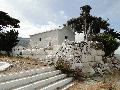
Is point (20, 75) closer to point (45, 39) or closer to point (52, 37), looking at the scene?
point (52, 37)

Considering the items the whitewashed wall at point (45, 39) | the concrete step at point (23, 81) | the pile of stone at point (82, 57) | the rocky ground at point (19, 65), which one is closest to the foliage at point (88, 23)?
the whitewashed wall at point (45, 39)

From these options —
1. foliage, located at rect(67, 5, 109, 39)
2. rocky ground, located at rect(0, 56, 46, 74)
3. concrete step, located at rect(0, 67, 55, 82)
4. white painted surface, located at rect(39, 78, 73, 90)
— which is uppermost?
foliage, located at rect(67, 5, 109, 39)

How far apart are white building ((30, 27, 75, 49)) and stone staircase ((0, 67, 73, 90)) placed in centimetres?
2592

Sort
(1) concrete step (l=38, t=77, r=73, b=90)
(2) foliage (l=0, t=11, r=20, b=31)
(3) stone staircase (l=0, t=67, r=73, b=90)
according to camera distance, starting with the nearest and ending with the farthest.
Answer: (3) stone staircase (l=0, t=67, r=73, b=90)
(1) concrete step (l=38, t=77, r=73, b=90)
(2) foliage (l=0, t=11, r=20, b=31)

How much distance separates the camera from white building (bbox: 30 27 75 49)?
43.3 metres

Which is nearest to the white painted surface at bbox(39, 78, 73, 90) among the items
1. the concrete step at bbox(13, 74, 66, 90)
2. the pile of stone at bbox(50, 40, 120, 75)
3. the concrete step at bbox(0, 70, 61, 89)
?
the concrete step at bbox(13, 74, 66, 90)

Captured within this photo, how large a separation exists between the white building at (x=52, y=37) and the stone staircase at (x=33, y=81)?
25.9m

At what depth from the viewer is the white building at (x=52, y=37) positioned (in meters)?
43.3

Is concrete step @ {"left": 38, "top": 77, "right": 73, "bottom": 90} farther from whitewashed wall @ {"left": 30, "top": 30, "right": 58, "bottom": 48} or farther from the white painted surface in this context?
whitewashed wall @ {"left": 30, "top": 30, "right": 58, "bottom": 48}

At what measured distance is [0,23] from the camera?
3666 centimetres

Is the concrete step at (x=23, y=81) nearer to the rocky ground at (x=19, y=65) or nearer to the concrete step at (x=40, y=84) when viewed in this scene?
the concrete step at (x=40, y=84)

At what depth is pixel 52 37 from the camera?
4372 centimetres

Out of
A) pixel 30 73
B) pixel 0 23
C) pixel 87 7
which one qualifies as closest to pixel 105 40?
pixel 0 23

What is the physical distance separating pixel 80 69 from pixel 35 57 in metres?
7.18
